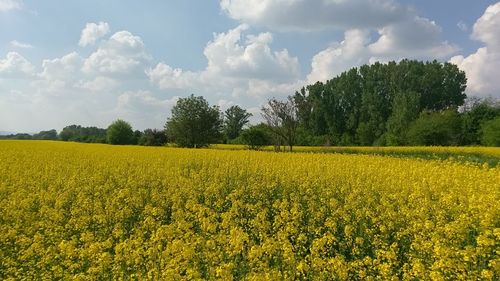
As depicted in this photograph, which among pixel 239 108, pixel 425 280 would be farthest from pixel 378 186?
pixel 239 108

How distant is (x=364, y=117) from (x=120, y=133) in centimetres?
3813

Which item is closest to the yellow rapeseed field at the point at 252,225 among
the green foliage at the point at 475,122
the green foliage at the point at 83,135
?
the green foliage at the point at 475,122

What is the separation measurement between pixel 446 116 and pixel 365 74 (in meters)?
27.5

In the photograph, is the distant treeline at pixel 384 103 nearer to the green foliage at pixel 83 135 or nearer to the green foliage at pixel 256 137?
the green foliage at pixel 256 137

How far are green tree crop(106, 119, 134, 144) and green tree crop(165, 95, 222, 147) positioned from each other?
11074 millimetres

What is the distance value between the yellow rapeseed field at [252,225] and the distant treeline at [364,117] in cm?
→ 2707

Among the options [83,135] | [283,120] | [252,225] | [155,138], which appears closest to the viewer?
[252,225]

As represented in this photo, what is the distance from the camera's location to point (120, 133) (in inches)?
2411

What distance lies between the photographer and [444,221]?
714cm

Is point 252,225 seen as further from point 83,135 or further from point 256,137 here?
point 83,135

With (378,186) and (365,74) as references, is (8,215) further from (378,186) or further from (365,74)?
(365,74)

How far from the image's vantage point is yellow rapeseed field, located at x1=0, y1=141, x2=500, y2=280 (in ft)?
16.6

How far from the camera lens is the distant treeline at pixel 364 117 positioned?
41.6m

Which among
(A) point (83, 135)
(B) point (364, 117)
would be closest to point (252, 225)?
(B) point (364, 117)
